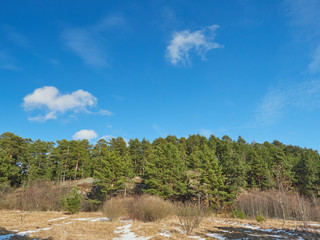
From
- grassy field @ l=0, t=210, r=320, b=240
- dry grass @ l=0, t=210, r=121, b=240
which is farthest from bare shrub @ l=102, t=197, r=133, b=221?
grassy field @ l=0, t=210, r=320, b=240

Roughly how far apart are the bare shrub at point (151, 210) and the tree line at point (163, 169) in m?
11.5

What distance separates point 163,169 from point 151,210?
737 inches

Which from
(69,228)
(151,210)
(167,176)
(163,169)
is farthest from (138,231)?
(163,169)

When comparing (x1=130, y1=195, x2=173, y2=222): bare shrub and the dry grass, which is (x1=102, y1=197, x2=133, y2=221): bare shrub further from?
(x1=130, y1=195, x2=173, y2=222): bare shrub

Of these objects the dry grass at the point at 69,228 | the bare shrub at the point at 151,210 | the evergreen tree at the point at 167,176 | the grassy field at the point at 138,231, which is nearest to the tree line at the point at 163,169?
the evergreen tree at the point at 167,176

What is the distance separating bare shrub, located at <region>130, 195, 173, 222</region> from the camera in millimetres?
15852

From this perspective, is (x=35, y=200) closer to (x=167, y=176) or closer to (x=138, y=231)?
(x=167, y=176)

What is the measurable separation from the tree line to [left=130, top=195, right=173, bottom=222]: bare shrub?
1149 centimetres

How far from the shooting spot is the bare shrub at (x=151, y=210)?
1585cm

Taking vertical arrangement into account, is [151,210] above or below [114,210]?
above

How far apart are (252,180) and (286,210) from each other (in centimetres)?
1638

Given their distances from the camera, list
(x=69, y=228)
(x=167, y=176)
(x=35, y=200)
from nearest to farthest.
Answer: (x=69, y=228), (x=35, y=200), (x=167, y=176)

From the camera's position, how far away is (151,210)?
52.4ft

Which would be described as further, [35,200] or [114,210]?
[35,200]
